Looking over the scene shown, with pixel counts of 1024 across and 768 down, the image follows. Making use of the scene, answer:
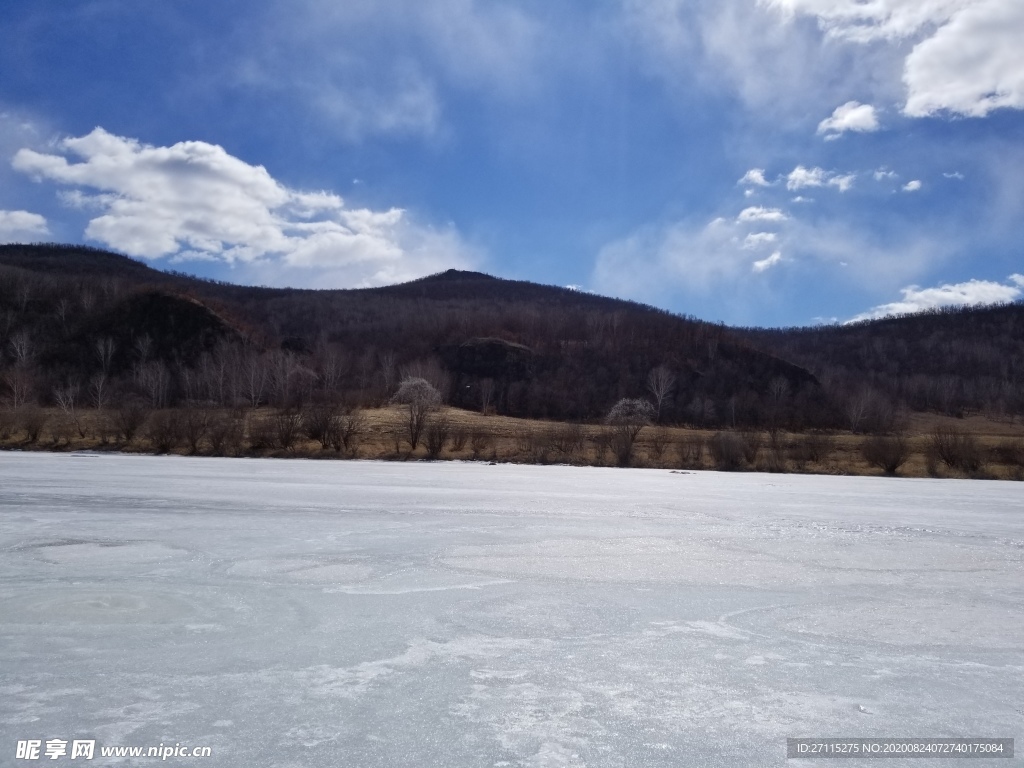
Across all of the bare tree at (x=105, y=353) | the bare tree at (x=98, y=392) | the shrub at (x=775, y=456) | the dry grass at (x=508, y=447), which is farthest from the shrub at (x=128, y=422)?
the bare tree at (x=105, y=353)

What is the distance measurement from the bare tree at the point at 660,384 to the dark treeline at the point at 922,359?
61.0 feet

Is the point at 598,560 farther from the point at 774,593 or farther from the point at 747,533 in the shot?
the point at 747,533

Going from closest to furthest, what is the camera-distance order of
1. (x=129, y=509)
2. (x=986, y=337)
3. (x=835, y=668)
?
1. (x=835, y=668)
2. (x=129, y=509)
3. (x=986, y=337)

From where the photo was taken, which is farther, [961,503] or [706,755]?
[961,503]

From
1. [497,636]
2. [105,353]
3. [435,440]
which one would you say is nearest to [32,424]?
[435,440]

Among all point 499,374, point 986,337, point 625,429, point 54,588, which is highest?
point 986,337

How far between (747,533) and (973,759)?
7068 mm

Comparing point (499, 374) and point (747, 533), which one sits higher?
point (499, 374)

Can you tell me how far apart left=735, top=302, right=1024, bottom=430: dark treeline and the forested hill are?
3.24ft

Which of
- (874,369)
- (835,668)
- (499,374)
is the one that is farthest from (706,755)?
(874,369)

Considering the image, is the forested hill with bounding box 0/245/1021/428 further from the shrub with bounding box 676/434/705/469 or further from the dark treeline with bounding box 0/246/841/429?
the shrub with bounding box 676/434/705/469

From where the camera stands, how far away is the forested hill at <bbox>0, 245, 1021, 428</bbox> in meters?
65.6

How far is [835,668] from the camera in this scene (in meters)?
4.77

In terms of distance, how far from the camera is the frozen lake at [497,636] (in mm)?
3729
